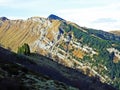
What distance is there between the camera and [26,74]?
2009 inches

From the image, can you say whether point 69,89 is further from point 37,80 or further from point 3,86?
point 3,86

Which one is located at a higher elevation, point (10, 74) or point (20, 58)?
point (10, 74)

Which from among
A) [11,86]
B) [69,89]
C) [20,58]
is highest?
[11,86]

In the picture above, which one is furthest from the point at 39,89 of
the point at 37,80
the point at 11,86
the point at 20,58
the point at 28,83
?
the point at 20,58

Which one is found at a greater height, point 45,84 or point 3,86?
point 3,86

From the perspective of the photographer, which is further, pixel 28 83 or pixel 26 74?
pixel 26 74

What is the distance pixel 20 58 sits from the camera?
513ft

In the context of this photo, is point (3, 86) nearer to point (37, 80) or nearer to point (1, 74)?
point (1, 74)

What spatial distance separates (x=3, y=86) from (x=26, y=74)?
17.4 metres

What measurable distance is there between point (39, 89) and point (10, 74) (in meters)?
6.16

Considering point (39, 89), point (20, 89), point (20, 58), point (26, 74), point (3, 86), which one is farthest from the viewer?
point (20, 58)

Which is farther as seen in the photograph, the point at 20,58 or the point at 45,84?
the point at 20,58

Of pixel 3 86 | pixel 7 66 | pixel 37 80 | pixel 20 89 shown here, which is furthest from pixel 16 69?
pixel 3 86

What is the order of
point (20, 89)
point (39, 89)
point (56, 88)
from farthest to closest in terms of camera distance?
point (56, 88) < point (39, 89) < point (20, 89)
